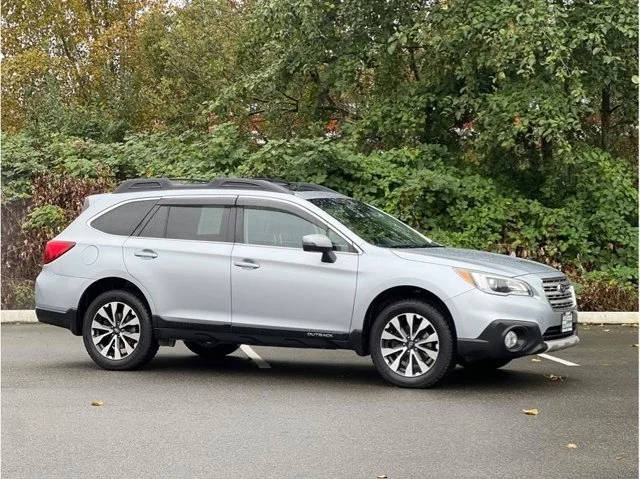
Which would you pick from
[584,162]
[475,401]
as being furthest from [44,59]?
[475,401]

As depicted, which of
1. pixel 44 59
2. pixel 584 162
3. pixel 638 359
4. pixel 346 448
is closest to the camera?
pixel 346 448

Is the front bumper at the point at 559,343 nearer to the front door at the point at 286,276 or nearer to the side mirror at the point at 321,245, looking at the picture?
the front door at the point at 286,276

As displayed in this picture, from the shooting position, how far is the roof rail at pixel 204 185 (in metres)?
12.1

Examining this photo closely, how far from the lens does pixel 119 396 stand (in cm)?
1077

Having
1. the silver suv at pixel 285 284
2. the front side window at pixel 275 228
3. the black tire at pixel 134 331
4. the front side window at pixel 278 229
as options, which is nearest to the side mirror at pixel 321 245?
the silver suv at pixel 285 284

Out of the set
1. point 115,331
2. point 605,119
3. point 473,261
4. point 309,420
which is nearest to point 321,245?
point 473,261

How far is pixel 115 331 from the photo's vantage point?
1235 cm

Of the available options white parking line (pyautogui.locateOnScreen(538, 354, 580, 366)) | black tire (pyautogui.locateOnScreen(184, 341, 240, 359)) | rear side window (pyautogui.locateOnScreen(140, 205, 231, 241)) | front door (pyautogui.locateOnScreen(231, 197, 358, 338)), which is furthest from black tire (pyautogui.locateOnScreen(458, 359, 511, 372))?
rear side window (pyautogui.locateOnScreen(140, 205, 231, 241))

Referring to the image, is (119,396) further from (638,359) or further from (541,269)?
(638,359)

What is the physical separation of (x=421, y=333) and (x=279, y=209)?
75.7 inches

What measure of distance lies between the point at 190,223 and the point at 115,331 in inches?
51.6

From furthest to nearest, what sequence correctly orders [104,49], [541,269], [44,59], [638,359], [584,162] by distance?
[104,49] < [44,59] < [584,162] < [638,359] < [541,269]

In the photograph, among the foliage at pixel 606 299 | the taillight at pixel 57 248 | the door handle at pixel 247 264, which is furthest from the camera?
the foliage at pixel 606 299

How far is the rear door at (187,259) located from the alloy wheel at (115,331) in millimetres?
350
